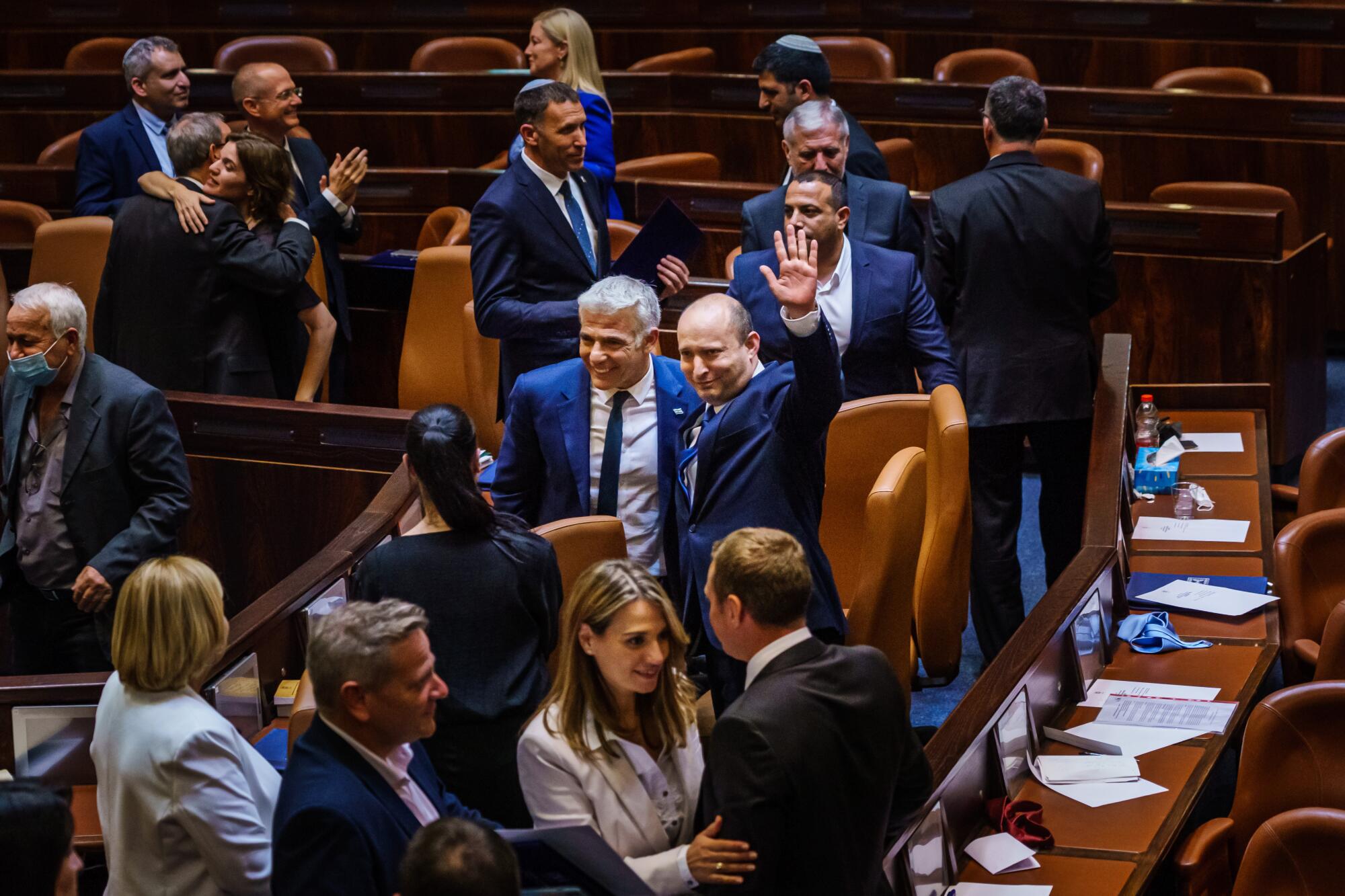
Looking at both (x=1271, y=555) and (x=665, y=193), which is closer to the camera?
(x=1271, y=555)

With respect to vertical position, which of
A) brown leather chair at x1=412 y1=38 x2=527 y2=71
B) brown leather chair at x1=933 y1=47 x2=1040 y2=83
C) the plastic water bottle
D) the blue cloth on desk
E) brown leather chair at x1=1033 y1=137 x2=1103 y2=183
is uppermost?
brown leather chair at x1=412 y1=38 x2=527 y2=71

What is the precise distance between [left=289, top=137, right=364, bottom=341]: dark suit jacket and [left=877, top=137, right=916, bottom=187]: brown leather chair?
2180 mm

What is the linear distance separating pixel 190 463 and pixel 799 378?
2271mm

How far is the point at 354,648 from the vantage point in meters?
2.00

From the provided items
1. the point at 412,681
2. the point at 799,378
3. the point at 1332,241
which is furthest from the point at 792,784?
the point at 1332,241

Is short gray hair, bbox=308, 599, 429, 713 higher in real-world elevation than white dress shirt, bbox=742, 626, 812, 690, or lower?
higher

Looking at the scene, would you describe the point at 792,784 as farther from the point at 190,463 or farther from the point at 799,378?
the point at 190,463

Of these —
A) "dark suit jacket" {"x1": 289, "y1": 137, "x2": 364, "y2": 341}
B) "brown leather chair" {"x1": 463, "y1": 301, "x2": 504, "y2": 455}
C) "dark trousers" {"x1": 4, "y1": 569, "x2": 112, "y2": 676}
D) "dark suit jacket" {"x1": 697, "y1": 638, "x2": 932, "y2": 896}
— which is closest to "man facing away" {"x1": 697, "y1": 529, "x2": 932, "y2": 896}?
"dark suit jacket" {"x1": 697, "y1": 638, "x2": 932, "y2": 896}

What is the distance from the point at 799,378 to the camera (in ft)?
9.10

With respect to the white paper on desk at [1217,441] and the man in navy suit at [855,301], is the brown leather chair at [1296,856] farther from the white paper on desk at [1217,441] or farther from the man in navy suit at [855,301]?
the white paper on desk at [1217,441]

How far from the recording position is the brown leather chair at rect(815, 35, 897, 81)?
719 cm

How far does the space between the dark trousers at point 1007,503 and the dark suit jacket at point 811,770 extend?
205 cm

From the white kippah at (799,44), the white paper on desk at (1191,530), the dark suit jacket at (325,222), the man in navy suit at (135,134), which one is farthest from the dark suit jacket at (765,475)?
the man in navy suit at (135,134)

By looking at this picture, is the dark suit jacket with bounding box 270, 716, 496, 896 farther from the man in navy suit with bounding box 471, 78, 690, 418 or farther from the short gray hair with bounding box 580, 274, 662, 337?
the man in navy suit with bounding box 471, 78, 690, 418
